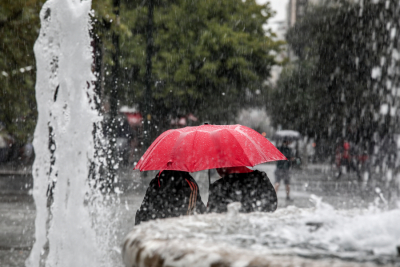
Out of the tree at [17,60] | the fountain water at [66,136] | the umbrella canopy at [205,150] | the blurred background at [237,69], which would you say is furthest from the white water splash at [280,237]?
the blurred background at [237,69]

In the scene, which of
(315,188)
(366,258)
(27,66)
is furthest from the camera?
(315,188)

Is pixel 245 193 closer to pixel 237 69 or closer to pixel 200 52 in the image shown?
pixel 200 52

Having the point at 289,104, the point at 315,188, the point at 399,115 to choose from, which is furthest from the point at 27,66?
the point at 289,104

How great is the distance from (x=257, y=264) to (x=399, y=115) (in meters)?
20.0

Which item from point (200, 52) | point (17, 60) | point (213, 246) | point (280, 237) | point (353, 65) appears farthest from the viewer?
point (200, 52)

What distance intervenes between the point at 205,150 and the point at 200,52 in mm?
19559

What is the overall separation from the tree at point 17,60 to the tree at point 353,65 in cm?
984

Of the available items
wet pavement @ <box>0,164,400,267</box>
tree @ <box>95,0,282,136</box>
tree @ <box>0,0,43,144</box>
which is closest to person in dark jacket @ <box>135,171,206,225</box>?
wet pavement @ <box>0,164,400,267</box>

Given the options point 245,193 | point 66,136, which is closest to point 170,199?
point 245,193

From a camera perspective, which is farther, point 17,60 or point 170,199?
point 17,60

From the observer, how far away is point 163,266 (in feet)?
5.11

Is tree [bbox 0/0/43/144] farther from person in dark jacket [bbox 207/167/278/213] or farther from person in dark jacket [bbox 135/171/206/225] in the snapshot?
person in dark jacket [bbox 207/167/278/213]

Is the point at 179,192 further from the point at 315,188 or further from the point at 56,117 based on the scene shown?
the point at 315,188

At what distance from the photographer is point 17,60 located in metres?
12.2
